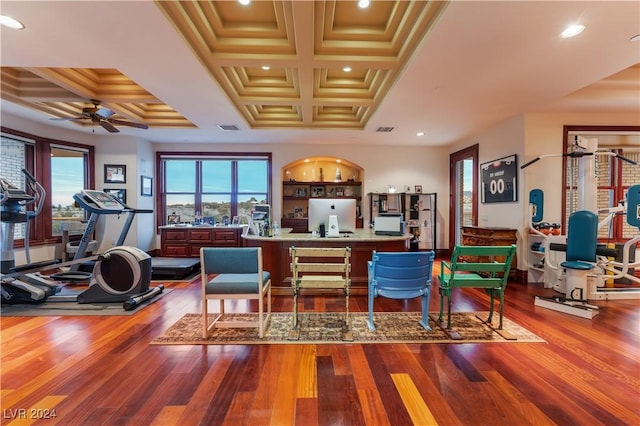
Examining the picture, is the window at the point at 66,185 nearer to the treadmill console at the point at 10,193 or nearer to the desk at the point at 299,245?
the treadmill console at the point at 10,193

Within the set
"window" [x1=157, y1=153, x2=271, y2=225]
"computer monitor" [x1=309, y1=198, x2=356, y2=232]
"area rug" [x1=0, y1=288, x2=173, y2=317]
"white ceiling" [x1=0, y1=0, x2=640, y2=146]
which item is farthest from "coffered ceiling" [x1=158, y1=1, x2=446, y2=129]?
"window" [x1=157, y1=153, x2=271, y2=225]

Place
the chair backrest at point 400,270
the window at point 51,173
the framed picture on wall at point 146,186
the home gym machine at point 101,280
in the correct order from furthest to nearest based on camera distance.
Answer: the framed picture on wall at point 146,186, the window at point 51,173, the home gym machine at point 101,280, the chair backrest at point 400,270

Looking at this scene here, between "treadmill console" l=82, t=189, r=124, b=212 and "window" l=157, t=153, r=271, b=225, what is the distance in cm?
336

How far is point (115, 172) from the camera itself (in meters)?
6.62

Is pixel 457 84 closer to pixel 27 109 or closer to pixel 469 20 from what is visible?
pixel 469 20

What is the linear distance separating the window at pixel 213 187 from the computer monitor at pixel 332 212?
3.58 metres

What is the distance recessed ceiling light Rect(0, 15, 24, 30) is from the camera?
96.0 inches

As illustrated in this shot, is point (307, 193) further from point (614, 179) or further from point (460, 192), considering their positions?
point (614, 179)

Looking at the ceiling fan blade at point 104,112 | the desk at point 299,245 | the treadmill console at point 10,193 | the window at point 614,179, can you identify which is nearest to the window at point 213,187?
the ceiling fan blade at point 104,112

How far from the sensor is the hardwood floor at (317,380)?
177cm

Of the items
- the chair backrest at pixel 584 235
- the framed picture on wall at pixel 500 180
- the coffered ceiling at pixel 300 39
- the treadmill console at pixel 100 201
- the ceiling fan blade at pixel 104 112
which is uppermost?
the coffered ceiling at pixel 300 39

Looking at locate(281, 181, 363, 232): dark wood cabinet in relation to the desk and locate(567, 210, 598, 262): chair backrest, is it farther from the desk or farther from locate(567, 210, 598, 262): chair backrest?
locate(567, 210, 598, 262): chair backrest

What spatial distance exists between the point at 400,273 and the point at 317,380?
125 centimetres

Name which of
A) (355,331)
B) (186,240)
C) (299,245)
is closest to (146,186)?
(186,240)
